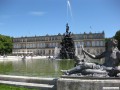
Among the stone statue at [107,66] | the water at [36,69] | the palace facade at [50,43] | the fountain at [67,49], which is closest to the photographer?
the stone statue at [107,66]

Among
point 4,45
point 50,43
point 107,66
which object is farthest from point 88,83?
point 50,43

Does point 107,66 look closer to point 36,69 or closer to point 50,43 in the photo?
point 36,69

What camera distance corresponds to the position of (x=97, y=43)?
412 feet

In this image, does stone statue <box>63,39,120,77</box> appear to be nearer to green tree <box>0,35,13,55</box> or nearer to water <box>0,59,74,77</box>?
water <box>0,59,74,77</box>

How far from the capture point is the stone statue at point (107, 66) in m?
7.52

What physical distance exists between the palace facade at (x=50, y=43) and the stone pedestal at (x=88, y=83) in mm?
111643

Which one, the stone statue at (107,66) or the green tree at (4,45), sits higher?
the green tree at (4,45)

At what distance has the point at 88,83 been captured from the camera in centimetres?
720

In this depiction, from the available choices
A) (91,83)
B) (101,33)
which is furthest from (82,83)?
(101,33)

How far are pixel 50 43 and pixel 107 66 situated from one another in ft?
411

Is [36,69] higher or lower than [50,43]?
lower

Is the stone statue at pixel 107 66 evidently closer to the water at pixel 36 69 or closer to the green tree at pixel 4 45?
the water at pixel 36 69

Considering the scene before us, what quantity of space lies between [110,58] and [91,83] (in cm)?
116

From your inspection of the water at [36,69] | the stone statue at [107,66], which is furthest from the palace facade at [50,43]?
the stone statue at [107,66]
